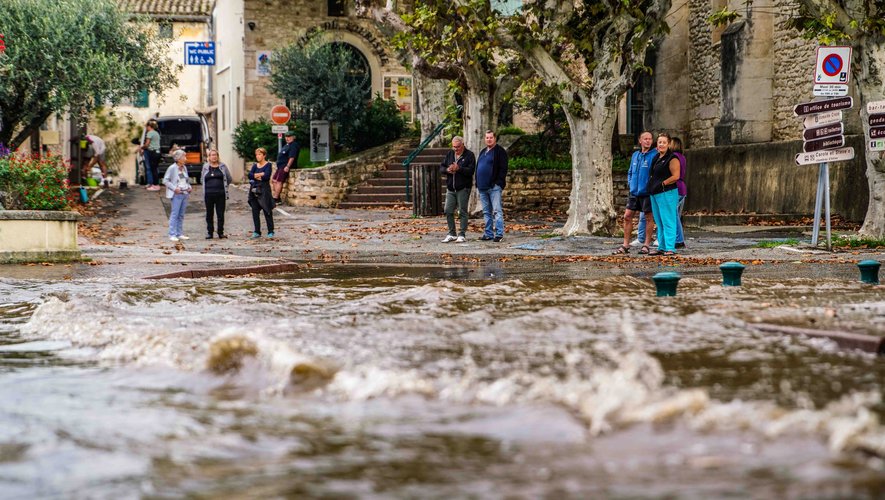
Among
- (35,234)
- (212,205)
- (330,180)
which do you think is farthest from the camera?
(330,180)

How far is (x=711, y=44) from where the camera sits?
3136 cm

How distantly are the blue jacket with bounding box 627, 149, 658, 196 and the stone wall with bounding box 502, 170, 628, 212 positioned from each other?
1136 centimetres

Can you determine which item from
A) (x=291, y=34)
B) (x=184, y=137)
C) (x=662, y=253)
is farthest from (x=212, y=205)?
(x=184, y=137)

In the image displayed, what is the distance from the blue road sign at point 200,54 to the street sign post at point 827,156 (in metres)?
26.5

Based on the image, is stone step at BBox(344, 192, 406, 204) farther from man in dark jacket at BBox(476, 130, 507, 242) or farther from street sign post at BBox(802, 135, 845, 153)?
street sign post at BBox(802, 135, 845, 153)

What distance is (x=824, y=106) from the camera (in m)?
17.2

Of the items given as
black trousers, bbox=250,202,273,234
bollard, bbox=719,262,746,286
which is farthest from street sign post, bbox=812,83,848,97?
black trousers, bbox=250,202,273,234

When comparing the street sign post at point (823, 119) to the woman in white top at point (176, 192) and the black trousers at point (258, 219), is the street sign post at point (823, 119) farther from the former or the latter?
the woman in white top at point (176, 192)

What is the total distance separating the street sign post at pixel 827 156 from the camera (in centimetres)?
1700

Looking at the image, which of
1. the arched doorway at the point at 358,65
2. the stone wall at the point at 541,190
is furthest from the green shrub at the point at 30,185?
the arched doorway at the point at 358,65

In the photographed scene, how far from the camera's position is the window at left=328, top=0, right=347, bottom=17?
4066cm

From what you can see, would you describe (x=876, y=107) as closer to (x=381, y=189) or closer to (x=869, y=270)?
(x=869, y=270)

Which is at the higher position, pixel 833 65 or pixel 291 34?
pixel 291 34

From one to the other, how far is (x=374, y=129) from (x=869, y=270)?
25.0m
